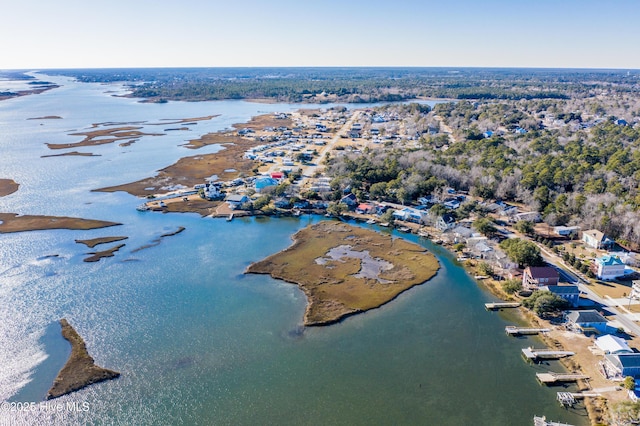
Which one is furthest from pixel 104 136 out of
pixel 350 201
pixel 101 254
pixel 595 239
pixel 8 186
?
pixel 595 239

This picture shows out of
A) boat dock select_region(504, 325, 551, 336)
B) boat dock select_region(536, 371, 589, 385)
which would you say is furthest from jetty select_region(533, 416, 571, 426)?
boat dock select_region(504, 325, 551, 336)

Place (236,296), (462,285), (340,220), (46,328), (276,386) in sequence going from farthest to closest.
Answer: (340,220) → (462,285) → (236,296) → (46,328) → (276,386)

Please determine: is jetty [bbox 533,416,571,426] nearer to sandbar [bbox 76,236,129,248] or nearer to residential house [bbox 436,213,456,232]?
residential house [bbox 436,213,456,232]

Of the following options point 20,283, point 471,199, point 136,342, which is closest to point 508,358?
point 136,342

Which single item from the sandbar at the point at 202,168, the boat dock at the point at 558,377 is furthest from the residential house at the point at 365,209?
the boat dock at the point at 558,377

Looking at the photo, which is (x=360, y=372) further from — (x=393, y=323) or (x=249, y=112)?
(x=249, y=112)

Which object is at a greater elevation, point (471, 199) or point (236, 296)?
point (471, 199)
